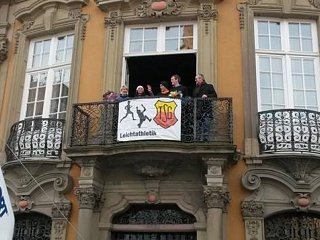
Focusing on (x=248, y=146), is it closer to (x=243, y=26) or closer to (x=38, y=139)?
(x=243, y=26)

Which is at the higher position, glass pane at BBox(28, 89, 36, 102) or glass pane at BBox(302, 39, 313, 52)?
glass pane at BBox(302, 39, 313, 52)

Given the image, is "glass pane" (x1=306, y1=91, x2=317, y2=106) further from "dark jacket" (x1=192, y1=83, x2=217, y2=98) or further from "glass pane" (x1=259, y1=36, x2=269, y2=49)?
"dark jacket" (x1=192, y1=83, x2=217, y2=98)

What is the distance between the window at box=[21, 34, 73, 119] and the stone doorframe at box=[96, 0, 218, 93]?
1.24 meters

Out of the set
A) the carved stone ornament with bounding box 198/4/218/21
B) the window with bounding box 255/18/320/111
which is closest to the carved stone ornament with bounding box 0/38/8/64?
the carved stone ornament with bounding box 198/4/218/21

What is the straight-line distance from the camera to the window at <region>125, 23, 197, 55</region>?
1252 centimetres

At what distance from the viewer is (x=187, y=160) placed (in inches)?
419

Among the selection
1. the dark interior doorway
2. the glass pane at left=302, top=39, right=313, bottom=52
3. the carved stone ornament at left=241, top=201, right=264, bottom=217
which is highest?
the dark interior doorway

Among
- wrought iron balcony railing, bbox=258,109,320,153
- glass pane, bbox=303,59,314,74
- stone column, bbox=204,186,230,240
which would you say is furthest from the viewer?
glass pane, bbox=303,59,314,74

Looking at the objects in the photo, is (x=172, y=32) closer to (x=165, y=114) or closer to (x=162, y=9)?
(x=162, y=9)

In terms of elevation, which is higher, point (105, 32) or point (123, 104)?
point (105, 32)

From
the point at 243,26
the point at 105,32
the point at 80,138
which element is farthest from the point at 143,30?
the point at 80,138

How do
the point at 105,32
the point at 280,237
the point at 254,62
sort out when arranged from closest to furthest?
the point at 280,237 < the point at 254,62 < the point at 105,32

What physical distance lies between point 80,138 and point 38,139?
1513mm

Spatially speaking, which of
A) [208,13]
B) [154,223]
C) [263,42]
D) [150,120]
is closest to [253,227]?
[154,223]
